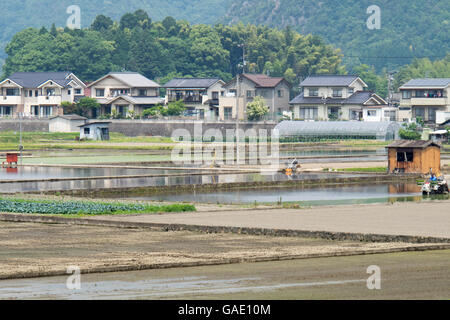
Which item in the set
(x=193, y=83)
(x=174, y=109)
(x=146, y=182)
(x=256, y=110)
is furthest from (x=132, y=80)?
(x=146, y=182)

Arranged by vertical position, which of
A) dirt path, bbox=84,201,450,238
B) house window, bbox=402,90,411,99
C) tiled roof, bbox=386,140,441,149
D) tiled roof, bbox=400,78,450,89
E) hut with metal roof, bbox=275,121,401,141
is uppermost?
tiled roof, bbox=400,78,450,89

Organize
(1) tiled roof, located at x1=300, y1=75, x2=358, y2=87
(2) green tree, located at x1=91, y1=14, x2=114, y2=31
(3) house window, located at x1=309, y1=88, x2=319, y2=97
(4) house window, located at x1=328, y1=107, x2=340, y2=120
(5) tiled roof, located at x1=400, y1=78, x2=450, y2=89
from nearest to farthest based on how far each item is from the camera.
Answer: (5) tiled roof, located at x1=400, y1=78, x2=450, y2=89, (4) house window, located at x1=328, y1=107, x2=340, y2=120, (1) tiled roof, located at x1=300, y1=75, x2=358, y2=87, (3) house window, located at x1=309, y1=88, x2=319, y2=97, (2) green tree, located at x1=91, y1=14, x2=114, y2=31

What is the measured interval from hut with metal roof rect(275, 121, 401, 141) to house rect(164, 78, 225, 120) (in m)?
19.1

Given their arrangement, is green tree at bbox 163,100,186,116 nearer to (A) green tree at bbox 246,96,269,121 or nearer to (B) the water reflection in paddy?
(A) green tree at bbox 246,96,269,121

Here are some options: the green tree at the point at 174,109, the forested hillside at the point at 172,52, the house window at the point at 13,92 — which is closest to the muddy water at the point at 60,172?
the green tree at the point at 174,109

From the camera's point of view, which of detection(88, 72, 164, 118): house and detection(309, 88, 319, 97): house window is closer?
detection(309, 88, 319, 97): house window

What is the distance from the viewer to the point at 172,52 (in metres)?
141

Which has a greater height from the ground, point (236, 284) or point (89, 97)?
point (89, 97)

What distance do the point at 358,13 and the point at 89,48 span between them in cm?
8158

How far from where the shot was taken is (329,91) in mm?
102875

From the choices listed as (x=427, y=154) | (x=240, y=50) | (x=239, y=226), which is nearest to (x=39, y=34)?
(x=240, y=50)

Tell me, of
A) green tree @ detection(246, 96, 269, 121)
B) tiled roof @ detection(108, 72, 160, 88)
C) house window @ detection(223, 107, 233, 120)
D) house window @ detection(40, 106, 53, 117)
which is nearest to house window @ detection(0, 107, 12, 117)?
house window @ detection(40, 106, 53, 117)

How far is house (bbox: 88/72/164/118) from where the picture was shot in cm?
10688
